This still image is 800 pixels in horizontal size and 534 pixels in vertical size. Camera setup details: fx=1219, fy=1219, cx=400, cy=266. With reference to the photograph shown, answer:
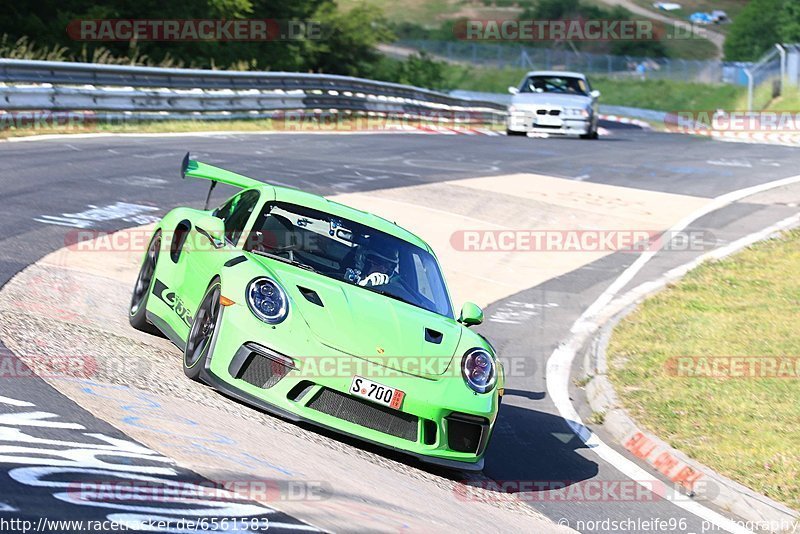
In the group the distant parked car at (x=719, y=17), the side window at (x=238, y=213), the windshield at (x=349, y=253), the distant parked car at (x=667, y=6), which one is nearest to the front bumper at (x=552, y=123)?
the side window at (x=238, y=213)

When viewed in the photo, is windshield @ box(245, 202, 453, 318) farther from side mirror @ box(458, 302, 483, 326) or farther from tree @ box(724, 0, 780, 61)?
tree @ box(724, 0, 780, 61)

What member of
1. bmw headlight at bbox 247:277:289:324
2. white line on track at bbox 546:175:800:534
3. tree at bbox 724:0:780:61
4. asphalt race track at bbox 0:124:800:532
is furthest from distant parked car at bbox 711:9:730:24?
bmw headlight at bbox 247:277:289:324

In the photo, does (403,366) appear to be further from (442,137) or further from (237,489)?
(442,137)

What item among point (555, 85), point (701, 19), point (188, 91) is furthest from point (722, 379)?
point (701, 19)

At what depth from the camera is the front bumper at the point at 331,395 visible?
7.09 m

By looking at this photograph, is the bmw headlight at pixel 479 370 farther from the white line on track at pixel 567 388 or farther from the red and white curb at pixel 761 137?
the red and white curb at pixel 761 137

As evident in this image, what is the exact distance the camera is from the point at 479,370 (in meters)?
7.71

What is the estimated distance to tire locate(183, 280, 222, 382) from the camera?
→ 294 inches

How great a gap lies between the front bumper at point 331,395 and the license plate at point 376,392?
3 cm

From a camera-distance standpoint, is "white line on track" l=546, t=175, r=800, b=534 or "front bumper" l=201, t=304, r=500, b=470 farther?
"white line on track" l=546, t=175, r=800, b=534

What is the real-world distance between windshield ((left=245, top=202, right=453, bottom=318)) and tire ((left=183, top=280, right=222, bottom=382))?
655 millimetres

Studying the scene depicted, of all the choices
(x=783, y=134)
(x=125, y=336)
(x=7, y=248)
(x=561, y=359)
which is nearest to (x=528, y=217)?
(x=561, y=359)

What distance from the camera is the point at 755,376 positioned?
36.2ft

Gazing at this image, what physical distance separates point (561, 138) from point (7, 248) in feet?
71.6
